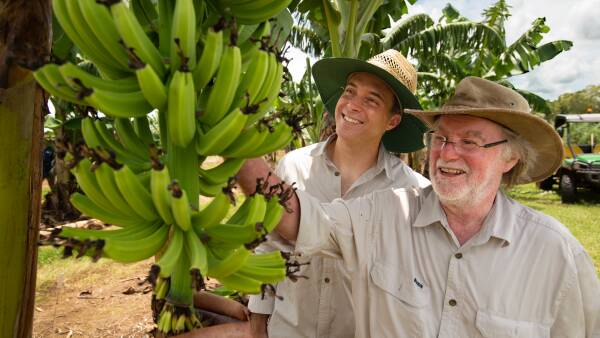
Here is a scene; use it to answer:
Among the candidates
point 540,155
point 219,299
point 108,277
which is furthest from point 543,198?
point 219,299

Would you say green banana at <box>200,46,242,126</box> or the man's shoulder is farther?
the man's shoulder

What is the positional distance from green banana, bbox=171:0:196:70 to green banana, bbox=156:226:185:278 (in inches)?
13.3

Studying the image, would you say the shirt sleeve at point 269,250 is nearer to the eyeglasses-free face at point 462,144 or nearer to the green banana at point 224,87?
the eyeglasses-free face at point 462,144

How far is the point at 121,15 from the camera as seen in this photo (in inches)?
34.0

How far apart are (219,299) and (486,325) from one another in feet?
3.34

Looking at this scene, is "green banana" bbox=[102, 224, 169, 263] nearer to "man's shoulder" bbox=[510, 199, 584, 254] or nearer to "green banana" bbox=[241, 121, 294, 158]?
"green banana" bbox=[241, 121, 294, 158]

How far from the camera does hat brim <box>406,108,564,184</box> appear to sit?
6.17ft

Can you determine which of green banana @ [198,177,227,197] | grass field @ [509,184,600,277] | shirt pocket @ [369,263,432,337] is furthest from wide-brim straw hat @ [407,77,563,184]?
grass field @ [509,184,600,277]

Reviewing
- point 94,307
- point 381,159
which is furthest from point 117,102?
point 94,307

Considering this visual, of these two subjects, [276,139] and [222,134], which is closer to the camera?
[222,134]

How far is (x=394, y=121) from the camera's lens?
8.87ft

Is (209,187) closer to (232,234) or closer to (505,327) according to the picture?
(232,234)

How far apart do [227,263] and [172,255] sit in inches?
4.3

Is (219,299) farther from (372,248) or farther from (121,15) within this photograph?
(121,15)
